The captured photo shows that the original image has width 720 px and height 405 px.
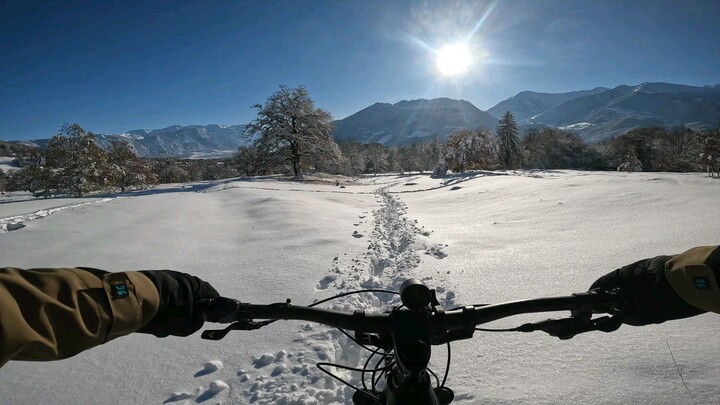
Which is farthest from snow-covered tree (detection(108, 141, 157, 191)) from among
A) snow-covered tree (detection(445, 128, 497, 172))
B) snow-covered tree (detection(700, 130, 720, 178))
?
snow-covered tree (detection(700, 130, 720, 178))

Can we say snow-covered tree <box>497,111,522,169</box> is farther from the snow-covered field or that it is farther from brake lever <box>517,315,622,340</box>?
brake lever <box>517,315,622,340</box>

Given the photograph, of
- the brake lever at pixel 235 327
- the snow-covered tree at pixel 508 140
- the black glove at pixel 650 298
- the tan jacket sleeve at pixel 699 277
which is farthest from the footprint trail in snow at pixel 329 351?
the snow-covered tree at pixel 508 140

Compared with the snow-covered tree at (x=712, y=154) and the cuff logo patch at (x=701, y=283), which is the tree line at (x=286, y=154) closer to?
the snow-covered tree at (x=712, y=154)

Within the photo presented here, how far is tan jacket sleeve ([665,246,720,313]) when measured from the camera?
130 cm

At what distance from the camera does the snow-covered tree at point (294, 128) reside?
109 ft

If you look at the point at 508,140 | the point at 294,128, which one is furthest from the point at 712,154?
the point at 294,128

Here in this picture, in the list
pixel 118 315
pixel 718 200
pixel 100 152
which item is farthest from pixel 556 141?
pixel 118 315

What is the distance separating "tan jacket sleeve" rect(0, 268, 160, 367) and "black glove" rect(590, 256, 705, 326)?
6.83 ft

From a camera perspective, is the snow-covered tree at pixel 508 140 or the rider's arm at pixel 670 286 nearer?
the rider's arm at pixel 670 286

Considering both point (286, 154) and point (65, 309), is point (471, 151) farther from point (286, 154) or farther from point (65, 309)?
point (65, 309)

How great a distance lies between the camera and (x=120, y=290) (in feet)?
4.11

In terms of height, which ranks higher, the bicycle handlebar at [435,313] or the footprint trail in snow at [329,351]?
the bicycle handlebar at [435,313]

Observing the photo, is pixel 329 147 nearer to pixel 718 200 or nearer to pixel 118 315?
pixel 718 200

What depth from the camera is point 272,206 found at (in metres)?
12.3
